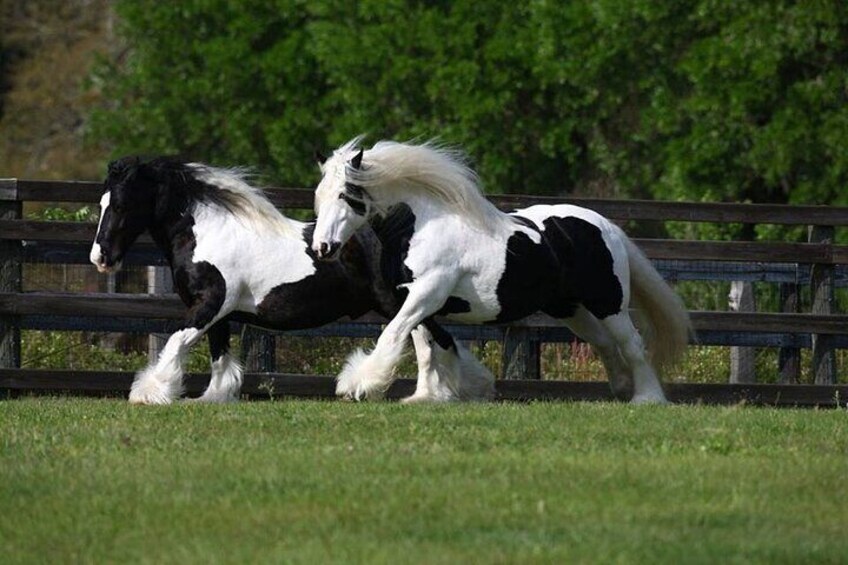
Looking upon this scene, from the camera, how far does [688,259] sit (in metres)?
14.6

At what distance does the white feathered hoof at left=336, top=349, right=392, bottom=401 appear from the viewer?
11.9 m

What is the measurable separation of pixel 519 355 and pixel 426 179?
2606mm

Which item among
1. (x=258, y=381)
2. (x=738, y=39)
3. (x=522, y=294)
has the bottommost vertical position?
(x=258, y=381)

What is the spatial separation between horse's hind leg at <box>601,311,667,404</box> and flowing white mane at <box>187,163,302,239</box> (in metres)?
2.30

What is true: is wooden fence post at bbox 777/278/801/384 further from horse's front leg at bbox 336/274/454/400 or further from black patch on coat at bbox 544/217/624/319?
horse's front leg at bbox 336/274/454/400

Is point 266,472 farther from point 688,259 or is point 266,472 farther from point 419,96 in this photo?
point 419,96

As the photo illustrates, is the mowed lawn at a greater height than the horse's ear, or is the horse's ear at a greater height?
the horse's ear

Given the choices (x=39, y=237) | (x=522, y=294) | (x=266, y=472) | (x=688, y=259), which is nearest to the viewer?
(x=266, y=472)

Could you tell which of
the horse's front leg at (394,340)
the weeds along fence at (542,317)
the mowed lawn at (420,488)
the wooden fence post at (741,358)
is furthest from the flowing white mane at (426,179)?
the wooden fence post at (741,358)

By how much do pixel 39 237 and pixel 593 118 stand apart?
14.4 meters

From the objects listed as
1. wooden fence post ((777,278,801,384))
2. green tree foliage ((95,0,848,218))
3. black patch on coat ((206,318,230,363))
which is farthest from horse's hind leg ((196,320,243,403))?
green tree foliage ((95,0,848,218))

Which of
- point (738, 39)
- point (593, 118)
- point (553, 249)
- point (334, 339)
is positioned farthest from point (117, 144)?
point (553, 249)

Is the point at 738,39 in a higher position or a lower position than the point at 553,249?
higher

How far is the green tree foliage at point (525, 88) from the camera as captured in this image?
78.8 ft
